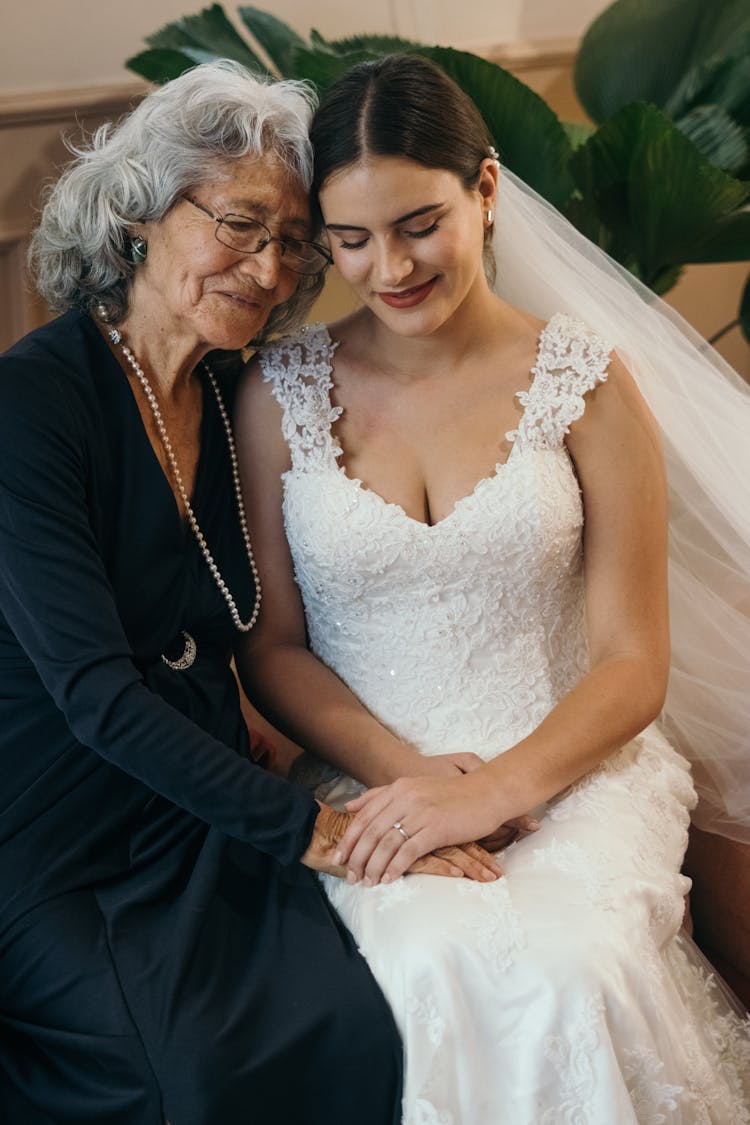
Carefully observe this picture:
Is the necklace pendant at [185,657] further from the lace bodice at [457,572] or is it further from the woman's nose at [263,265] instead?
the woman's nose at [263,265]

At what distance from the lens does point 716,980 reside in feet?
6.40

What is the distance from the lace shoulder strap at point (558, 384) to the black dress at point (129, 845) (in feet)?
1.83

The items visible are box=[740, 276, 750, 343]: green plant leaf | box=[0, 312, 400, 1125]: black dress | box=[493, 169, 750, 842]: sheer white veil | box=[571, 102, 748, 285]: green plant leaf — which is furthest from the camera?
box=[740, 276, 750, 343]: green plant leaf

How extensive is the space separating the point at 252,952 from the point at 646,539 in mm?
838

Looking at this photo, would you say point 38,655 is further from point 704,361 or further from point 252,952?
point 704,361

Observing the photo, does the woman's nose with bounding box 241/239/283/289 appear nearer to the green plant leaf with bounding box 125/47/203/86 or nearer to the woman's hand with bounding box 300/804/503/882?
the woman's hand with bounding box 300/804/503/882

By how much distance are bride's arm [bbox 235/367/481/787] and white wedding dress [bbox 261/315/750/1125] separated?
3 cm

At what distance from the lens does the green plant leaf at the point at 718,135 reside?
3027mm

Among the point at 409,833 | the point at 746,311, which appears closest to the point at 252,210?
the point at 409,833

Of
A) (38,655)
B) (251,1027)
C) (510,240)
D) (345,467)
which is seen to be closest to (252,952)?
(251,1027)

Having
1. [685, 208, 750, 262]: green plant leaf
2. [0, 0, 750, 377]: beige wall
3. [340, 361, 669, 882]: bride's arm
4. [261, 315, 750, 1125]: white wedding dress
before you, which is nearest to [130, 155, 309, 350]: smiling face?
[261, 315, 750, 1125]: white wedding dress

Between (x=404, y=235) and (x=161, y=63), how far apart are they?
4.58ft

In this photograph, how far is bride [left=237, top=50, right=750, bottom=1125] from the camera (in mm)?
1629

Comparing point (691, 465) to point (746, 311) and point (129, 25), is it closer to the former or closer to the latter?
point (746, 311)
